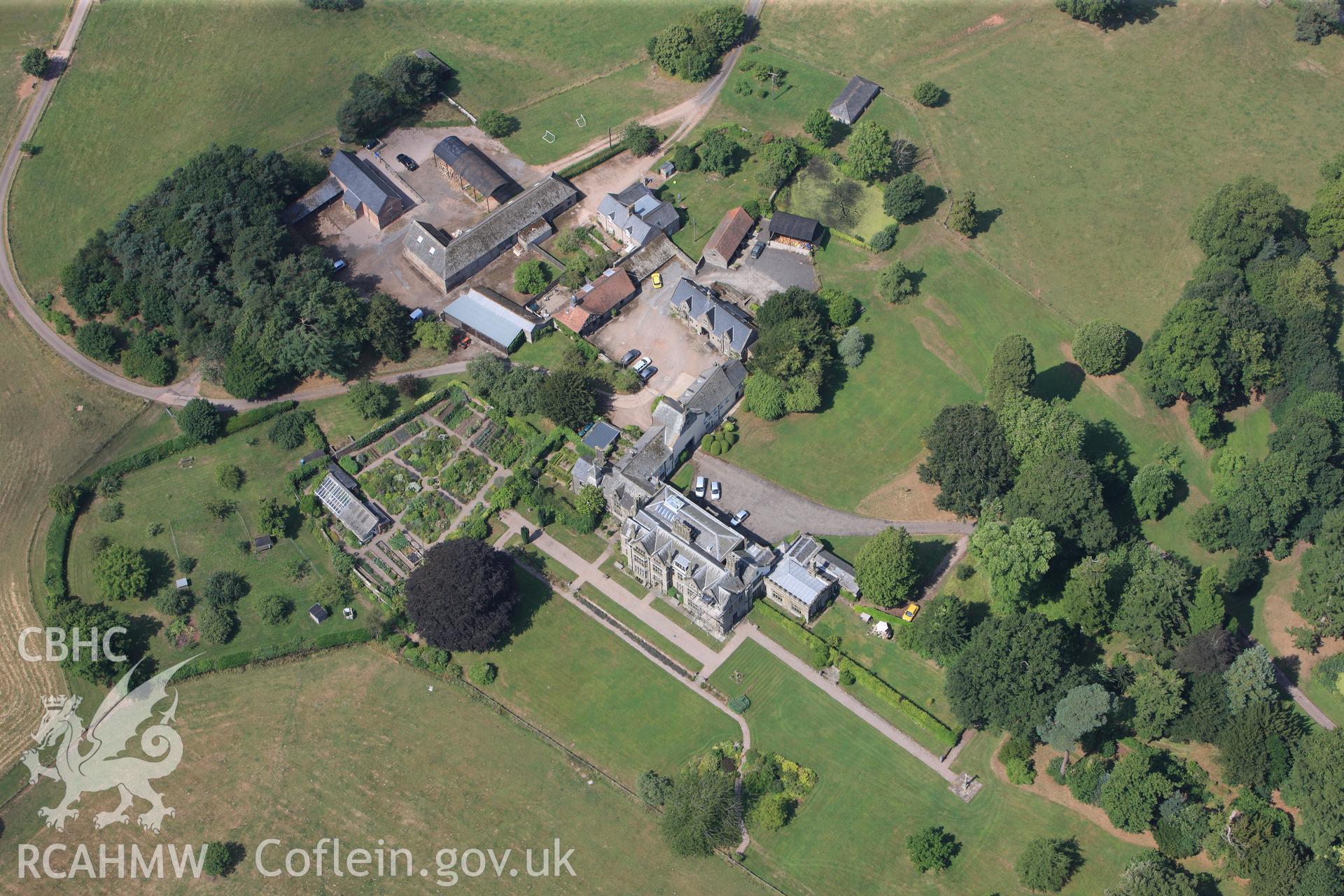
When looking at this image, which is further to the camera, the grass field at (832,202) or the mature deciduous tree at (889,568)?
the grass field at (832,202)

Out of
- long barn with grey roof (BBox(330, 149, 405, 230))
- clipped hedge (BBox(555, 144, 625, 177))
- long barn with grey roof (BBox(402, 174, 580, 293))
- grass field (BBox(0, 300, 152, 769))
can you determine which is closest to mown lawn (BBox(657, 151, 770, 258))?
clipped hedge (BBox(555, 144, 625, 177))

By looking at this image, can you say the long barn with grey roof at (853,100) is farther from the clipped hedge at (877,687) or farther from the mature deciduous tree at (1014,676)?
the mature deciduous tree at (1014,676)

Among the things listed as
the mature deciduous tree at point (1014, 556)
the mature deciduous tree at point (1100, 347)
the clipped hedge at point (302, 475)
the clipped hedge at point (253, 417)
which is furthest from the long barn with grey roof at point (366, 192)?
the mature deciduous tree at point (1100, 347)

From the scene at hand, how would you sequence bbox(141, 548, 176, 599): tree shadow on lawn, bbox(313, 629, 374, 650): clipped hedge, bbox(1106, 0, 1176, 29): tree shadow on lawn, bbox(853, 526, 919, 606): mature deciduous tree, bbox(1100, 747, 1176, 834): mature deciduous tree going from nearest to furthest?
bbox(1100, 747, 1176, 834): mature deciduous tree < bbox(853, 526, 919, 606): mature deciduous tree < bbox(313, 629, 374, 650): clipped hedge < bbox(141, 548, 176, 599): tree shadow on lawn < bbox(1106, 0, 1176, 29): tree shadow on lawn

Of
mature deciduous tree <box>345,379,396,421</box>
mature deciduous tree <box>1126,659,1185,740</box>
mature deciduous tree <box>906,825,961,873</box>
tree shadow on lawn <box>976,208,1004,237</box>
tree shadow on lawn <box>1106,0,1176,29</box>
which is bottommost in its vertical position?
mature deciduous tree <box>906,825,961,873</box>

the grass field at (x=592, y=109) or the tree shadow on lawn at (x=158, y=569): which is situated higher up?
the grass field at (x=592, y=109)

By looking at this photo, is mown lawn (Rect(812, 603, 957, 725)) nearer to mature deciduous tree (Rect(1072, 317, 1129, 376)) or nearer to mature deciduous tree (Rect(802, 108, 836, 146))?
mature deciduous tree (Rect(1072, 317, 1129, 376))

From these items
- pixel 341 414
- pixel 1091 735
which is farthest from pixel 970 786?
pixel 341 414
